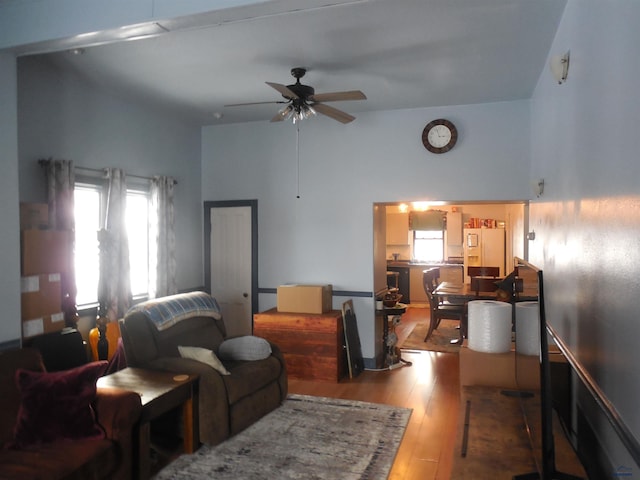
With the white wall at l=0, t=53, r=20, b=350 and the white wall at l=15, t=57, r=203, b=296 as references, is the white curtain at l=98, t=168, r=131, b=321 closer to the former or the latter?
the white wall at l=15, t=57, r=203, b=296

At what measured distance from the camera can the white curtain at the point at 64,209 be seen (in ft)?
12.9

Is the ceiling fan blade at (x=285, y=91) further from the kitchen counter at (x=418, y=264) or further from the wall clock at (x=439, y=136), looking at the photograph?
the kitchen counter at (x=418, y=264)

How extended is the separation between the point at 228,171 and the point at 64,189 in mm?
Answer: 2431

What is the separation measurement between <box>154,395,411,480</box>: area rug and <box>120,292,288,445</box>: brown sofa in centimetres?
14

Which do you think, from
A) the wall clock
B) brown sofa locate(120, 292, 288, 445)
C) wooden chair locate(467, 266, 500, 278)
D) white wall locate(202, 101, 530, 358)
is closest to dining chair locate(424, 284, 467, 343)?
wooden chair locate(467, 266, 500, 278)

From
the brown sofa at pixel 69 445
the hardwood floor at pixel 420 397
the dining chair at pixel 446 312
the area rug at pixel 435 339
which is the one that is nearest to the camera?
the brown sofa at pixel 69 445

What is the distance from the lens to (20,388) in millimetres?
2576

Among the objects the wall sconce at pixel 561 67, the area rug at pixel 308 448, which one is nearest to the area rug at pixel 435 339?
the area rug at pixel 308 448

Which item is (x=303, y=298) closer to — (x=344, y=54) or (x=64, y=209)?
(x=64, y=209)

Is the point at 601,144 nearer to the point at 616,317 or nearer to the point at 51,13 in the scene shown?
the point at 616,317

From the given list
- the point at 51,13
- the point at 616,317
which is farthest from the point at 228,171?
the point at 616,317

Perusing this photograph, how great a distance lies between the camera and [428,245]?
36.5 ft

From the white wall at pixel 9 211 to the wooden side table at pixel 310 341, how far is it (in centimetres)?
270

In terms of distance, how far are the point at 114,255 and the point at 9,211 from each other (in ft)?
4.92
